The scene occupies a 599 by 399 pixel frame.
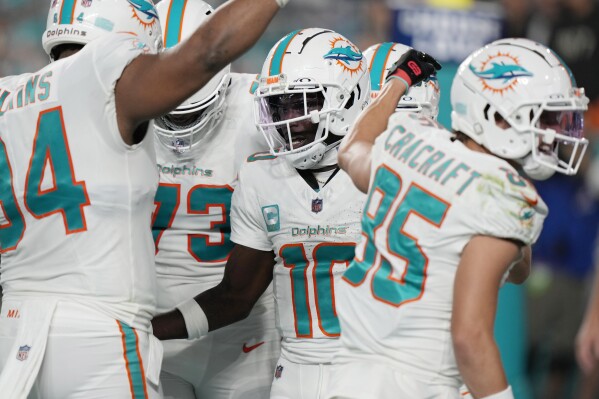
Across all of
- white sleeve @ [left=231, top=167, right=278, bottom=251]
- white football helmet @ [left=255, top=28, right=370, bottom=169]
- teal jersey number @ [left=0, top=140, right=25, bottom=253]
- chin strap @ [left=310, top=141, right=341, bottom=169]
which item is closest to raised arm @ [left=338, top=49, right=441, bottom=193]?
white football helmet @ [left=255, top=28, right=370, bottom=169]

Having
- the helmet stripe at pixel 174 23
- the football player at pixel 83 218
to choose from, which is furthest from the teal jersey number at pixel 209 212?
the football player at pixel 83 218

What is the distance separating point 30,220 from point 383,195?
1131mm

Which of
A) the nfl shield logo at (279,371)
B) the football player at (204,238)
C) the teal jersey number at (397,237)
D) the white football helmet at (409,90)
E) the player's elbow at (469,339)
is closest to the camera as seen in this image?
the player's elbow at (469,339)

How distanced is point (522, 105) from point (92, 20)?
1463mm

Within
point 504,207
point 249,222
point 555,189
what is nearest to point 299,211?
point 249,222

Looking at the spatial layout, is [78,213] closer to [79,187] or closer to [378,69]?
[79,187]

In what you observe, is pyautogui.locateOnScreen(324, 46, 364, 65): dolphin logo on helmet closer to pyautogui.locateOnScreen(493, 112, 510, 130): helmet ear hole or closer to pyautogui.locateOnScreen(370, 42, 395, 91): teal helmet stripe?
pyautogui.locateOnScreen(370, 42, 395, 91): teal helmet stripe

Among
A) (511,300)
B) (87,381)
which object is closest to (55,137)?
(87,381)

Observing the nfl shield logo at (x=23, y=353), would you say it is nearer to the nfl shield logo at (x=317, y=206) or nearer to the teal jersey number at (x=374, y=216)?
the teal jersey number at (x=374, y=216)

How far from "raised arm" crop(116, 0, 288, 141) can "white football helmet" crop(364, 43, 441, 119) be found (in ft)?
4.68

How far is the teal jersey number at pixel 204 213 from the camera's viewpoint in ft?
14.2

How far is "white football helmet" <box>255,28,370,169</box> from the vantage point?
385 centimetres

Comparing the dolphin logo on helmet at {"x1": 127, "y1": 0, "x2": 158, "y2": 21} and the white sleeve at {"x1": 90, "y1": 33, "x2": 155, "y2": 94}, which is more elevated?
the dolphin logo on helmet at {"x1": 127, "y1": 0, "x2": 158, "y2": 21}

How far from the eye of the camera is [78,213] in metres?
3.30
